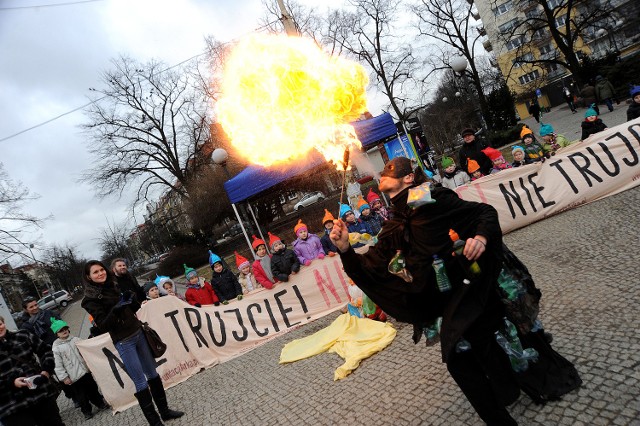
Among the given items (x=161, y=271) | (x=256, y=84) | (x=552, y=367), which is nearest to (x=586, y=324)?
(x=552, y=367)

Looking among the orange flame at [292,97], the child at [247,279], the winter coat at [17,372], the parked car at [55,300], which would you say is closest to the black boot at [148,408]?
the winter coat at [17,372]

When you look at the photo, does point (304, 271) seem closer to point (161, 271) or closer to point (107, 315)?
point (107, 315)

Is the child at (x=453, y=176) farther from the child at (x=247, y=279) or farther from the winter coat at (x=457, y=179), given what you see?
the child at (x=247, y=279)

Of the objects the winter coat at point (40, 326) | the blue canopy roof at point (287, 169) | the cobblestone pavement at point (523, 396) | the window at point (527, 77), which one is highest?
the window at point (527, 77)

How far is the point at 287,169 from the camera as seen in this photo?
36.6ft

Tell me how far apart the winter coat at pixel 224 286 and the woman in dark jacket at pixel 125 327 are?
268 cm

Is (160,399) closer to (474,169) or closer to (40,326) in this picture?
(40,326)

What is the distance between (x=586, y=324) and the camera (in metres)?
3.61

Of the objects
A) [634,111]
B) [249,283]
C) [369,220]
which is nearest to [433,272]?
[369,220]

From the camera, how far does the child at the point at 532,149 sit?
797 centimetres

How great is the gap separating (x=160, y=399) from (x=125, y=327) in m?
1.13

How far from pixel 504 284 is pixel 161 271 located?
27.9 metres

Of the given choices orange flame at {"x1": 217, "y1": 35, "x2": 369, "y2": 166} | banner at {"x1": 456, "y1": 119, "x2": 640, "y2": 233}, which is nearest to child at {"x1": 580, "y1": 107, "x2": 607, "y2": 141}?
banner at {"x1": 456, "y1": 119, "x2": 640, "y2": 233}

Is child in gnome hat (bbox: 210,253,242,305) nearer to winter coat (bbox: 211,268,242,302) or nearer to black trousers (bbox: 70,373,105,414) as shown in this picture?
winter coat (bbox: 211,268,242,302)
